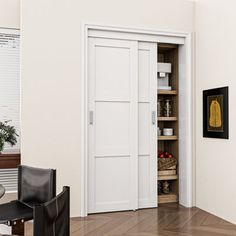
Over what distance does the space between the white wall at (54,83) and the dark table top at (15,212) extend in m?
1.09

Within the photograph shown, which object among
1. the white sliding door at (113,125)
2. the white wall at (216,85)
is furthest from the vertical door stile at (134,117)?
the white wall at (216,85)

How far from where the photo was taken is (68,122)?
3785mm

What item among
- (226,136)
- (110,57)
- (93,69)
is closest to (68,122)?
(93,69)

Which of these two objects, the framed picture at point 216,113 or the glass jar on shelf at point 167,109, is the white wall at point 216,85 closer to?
the framed picture at point 216,113

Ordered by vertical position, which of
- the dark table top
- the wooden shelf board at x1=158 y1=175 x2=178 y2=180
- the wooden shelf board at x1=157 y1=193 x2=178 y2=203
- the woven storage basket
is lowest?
the wooden shelf board at x1=157 y1=193 x2=178 y2=203

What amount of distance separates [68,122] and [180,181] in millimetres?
1789

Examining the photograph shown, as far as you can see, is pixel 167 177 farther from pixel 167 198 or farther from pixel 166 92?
pixel 166 92

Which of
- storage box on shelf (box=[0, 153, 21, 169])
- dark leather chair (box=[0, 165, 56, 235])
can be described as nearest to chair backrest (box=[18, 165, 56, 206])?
dark leather chair (box=[0, 165, 56, 235])

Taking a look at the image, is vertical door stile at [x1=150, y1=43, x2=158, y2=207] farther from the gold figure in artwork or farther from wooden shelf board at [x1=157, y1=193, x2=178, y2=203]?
Result: the gold figure in artwork

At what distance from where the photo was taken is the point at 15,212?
2412 millimetres

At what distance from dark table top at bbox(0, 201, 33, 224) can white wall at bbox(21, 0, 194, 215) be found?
42.7 inches

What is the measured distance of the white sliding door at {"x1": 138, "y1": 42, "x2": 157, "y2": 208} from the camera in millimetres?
4203

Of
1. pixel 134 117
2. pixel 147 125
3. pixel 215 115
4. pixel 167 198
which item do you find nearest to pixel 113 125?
pixel 134 117

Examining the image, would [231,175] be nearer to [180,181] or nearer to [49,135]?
[180,181]
